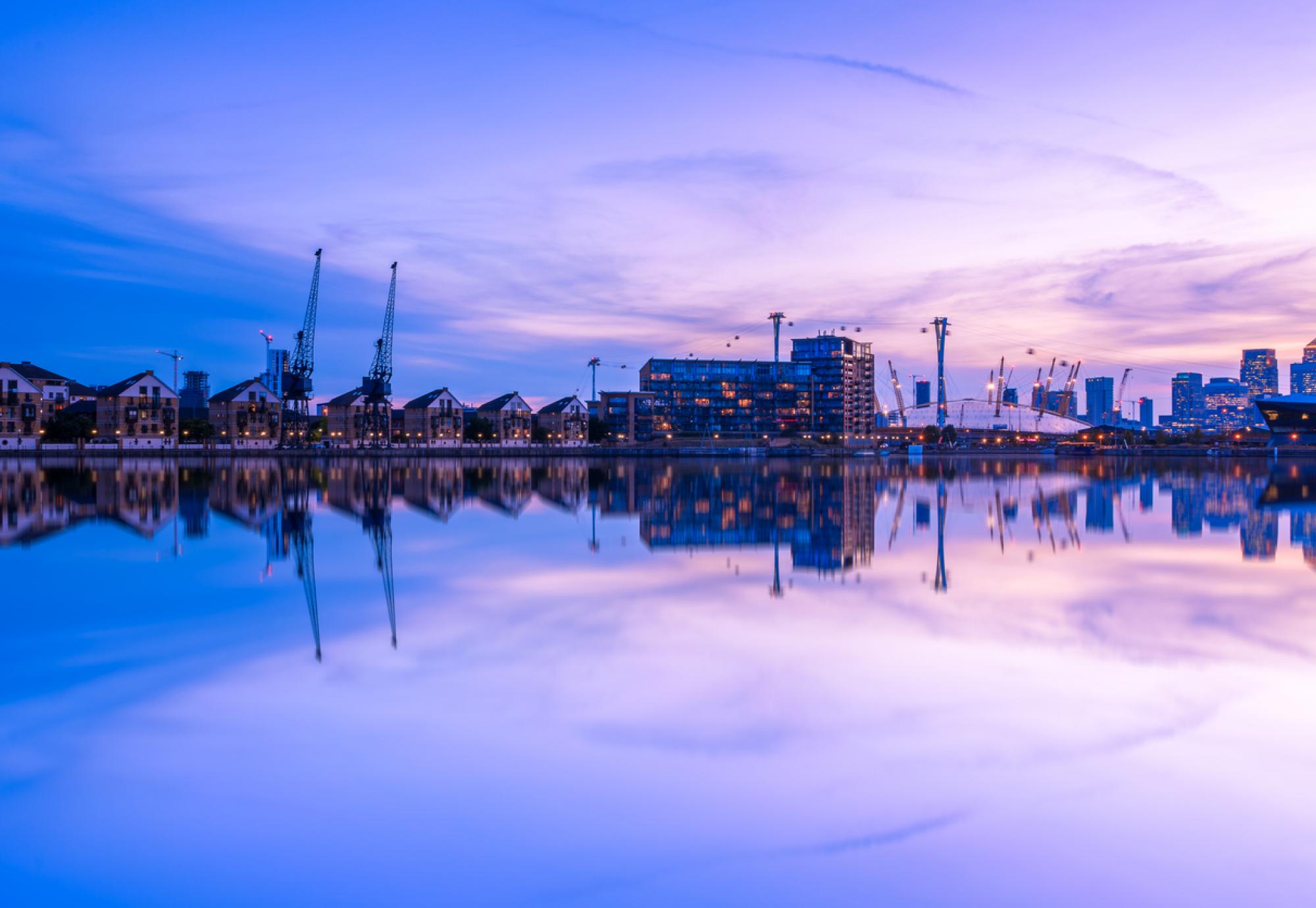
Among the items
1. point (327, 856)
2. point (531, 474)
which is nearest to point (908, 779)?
point (327, 856)

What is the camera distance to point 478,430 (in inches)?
5591

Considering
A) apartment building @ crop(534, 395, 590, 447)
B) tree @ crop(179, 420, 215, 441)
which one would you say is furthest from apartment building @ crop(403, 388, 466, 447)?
tree @ crop(179, 420, 215, 441)

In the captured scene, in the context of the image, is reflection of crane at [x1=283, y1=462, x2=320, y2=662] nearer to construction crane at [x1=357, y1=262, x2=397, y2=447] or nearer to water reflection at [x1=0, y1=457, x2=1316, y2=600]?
water reflection at [x1=0, y1=457, x2=1316, y2=600]

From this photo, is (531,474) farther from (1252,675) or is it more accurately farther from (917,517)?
(1252,675)

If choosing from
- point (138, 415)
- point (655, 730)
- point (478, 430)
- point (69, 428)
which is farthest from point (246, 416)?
point (655, 730)

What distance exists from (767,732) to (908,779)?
1373 millimetres

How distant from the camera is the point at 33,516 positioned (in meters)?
27.6

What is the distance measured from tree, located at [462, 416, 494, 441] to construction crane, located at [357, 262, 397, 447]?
12299 millimetres

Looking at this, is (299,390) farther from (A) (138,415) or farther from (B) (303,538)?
(B) (303,538)

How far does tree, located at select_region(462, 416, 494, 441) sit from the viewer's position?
14188cm

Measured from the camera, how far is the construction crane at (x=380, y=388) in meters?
111

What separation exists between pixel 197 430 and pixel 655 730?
11547 centimetres

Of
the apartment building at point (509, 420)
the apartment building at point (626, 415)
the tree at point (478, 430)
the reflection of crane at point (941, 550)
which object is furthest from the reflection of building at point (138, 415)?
the reflection of crane at point (941, 550)

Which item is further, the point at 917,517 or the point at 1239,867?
the point at 917,517
